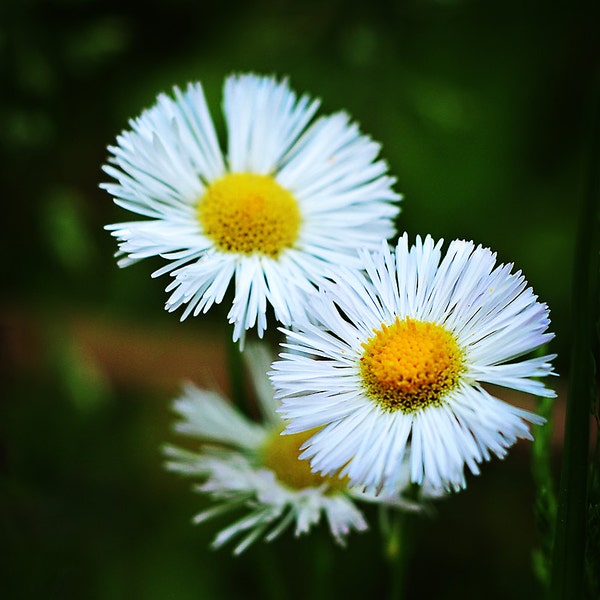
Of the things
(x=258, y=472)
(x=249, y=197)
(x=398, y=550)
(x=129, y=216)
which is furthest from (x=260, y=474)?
(x=129, y=216)

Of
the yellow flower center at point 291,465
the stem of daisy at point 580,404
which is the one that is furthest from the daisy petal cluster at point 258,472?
the stem of daisy at point 580,404

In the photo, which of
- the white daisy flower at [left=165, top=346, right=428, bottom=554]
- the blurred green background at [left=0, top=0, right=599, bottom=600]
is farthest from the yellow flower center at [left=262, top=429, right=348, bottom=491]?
the blurred green background at [left=0, top=0, right=599, bottom=600]

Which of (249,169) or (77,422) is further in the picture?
(77,422)

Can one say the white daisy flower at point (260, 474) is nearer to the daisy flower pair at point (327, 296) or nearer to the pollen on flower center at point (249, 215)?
the daisy flower pair at point (327, 296)

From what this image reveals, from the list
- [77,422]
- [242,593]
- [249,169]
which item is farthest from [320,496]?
[77,422]

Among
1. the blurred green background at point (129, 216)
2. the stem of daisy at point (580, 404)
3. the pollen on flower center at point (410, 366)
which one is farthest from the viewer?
the blurred green background at point (129, 216)

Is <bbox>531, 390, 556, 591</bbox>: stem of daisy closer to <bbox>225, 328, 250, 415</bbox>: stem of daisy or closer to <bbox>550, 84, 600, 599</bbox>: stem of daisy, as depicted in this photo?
<bbox>550, 84, 600, 599</bbox>: stem of daisy

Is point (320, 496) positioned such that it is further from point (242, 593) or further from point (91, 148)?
point (91, 148)

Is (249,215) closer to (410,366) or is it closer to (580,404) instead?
(410,366)

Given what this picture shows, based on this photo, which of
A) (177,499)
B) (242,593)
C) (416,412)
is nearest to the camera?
(416,412)
